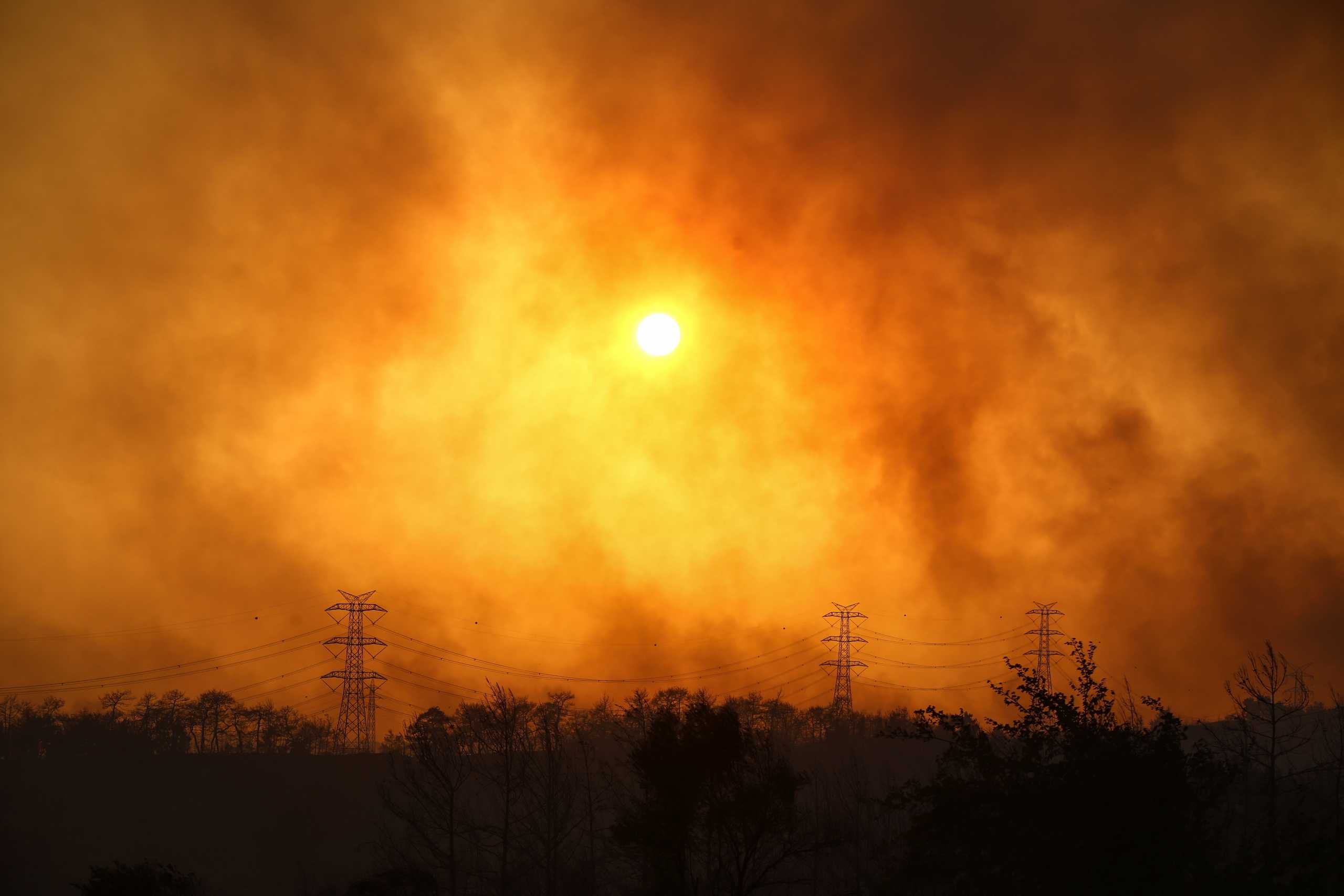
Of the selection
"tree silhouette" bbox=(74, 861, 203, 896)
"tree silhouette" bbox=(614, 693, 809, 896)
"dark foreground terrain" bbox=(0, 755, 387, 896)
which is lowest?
"dark foreground terrain" bbox=(0, 755, 387, 896)

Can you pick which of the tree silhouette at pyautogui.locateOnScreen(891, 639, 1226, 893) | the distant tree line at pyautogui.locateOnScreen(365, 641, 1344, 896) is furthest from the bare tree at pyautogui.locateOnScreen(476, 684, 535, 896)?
the tree silhouette at pyautogui.locateOnScreen(891, 639, 1226, 893)

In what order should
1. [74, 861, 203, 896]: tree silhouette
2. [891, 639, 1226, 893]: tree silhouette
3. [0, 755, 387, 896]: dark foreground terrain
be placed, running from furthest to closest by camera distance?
[0, 755, 387, 896]: dark foreground terrain, [74, 861, 203, 896]: tree silhouette, [891, 639, 1226, 893]: tree silhouette

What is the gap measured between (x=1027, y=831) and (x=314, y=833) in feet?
241

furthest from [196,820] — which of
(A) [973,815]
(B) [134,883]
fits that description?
(A) [973,815]

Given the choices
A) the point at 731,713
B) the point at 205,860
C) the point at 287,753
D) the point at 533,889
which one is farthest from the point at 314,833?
the point at 731,713

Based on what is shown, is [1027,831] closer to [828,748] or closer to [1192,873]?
[1192,873]

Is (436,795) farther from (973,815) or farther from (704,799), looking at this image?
(973,815)

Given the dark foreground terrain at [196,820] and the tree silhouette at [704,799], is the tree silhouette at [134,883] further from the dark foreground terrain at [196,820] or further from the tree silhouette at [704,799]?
the dark foreground terrain at [196,820]

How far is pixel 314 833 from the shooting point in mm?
79312

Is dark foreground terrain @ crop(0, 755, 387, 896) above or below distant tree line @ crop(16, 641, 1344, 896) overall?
below

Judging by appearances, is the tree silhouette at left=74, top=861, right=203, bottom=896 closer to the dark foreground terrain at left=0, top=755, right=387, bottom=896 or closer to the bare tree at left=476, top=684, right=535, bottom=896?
the bare tree at left=476, top=684, right=535, bottom=896

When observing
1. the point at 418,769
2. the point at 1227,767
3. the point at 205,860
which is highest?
the point at 1227,767

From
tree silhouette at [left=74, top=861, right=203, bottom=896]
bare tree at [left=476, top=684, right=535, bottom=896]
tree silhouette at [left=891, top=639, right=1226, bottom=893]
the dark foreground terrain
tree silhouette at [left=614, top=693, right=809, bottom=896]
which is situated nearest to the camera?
tree silhouette at [left=891, top=639, right=1226, bottom=893]

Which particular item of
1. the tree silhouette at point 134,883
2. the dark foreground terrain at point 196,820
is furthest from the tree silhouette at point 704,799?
the dark foreground terrain at point 196,820
